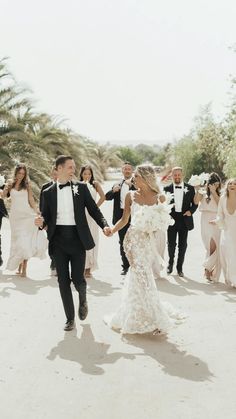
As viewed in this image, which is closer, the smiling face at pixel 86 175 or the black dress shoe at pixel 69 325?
the black dress shoe at pixel 69 325

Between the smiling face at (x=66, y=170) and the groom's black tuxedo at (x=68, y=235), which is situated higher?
the smiling face at (x=66, y=170)

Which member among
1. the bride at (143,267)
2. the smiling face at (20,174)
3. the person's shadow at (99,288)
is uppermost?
the smiling face at (20,174)

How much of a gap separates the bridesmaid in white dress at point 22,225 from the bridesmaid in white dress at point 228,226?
3.49 metres

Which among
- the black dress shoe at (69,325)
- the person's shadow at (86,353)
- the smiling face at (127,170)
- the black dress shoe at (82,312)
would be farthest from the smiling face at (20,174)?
the person's shadow at (86,353)

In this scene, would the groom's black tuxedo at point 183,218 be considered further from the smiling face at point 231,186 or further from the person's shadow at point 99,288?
the person's shadow at point 99,288

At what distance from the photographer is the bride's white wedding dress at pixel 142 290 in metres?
6.98

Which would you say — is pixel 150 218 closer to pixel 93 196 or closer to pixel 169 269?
pixel 93 196

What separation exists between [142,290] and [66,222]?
48.8 inches

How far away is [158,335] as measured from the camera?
704 cm

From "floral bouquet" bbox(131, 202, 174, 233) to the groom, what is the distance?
42cm

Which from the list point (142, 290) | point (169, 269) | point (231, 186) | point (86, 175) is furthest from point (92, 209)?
point (169, 269)

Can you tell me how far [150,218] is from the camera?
736cm

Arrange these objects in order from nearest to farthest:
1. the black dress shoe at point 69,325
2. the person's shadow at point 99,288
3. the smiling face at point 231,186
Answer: the black dress shoe at point 69,325
the person's shadow at point 99,288
the smiling face at point 231,186

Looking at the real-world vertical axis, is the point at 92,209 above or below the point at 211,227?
above
